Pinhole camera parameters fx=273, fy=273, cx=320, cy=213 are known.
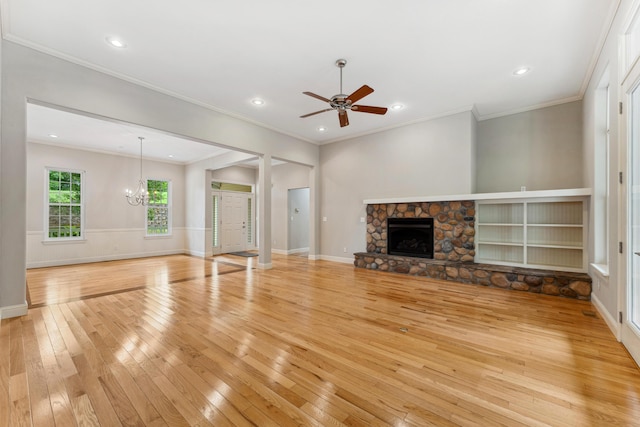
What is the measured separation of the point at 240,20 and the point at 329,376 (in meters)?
3.50

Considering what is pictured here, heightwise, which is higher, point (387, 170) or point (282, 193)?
point (387, 170)

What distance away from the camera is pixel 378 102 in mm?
4871

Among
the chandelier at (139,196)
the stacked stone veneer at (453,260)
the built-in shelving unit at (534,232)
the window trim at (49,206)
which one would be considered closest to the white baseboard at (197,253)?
the chandelier at (139,196)

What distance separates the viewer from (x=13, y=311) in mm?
3162

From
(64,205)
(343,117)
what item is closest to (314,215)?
(343,117)

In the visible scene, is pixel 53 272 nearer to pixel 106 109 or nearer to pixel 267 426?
pixel 106 109

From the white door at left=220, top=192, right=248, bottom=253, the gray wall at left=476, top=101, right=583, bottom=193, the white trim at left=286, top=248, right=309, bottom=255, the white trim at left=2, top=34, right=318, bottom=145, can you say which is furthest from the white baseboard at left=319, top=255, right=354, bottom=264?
the white trim at left=2, top=34, right=318, bottom=145

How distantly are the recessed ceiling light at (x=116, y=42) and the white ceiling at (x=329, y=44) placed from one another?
0.22ft

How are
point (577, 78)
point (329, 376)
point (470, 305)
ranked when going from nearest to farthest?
point (329, 376), point (470, 305), point (577, 78)

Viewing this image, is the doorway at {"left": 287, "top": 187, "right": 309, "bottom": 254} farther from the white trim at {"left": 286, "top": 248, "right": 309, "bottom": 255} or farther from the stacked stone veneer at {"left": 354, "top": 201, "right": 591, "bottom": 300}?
the stacked stone veneer at {"left": 354, "top": 201, "right": 591, "bottom": 300}

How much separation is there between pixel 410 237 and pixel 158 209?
759 cm

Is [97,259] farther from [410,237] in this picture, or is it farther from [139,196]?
[410,237]

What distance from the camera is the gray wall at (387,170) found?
5301 millimetres

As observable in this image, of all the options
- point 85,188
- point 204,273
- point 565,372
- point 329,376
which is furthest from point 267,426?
point 85,188
